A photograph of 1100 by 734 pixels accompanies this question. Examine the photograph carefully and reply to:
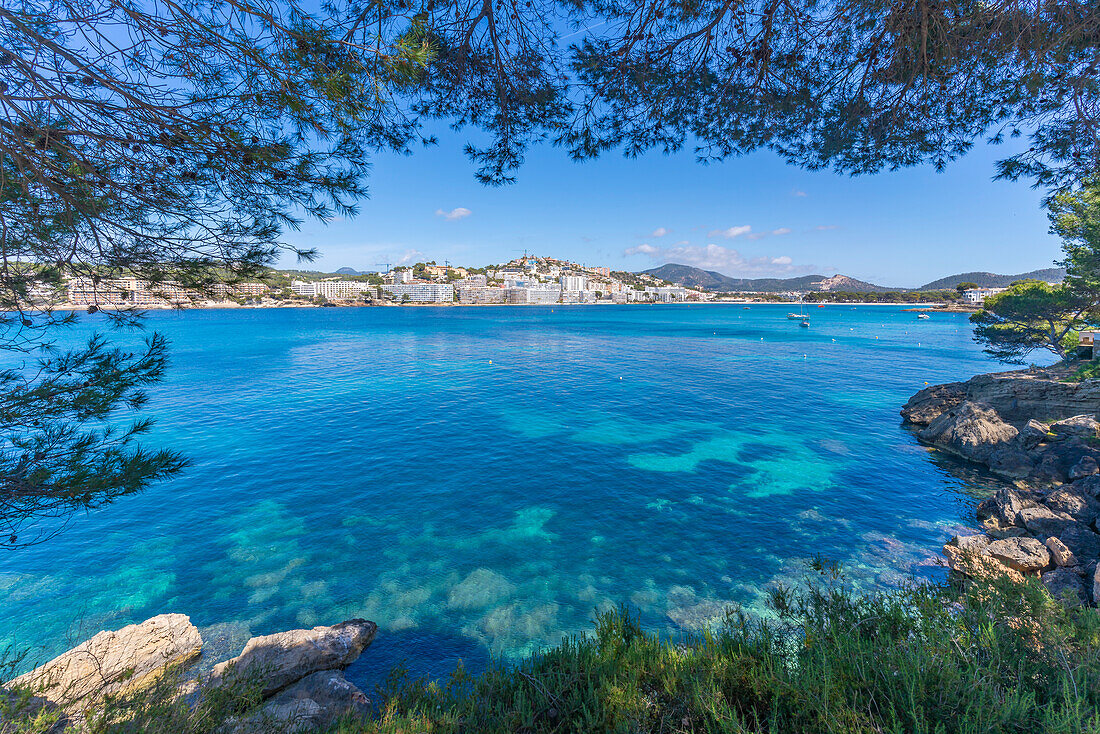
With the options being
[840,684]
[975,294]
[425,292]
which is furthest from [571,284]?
[840,684]

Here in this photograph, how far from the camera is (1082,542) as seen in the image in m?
7.87

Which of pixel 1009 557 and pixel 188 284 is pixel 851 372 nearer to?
pixel 1009 557

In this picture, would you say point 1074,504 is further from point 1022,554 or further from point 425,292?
point 425,292

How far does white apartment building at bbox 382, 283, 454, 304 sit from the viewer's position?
149 metres

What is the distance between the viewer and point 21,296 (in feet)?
11.2

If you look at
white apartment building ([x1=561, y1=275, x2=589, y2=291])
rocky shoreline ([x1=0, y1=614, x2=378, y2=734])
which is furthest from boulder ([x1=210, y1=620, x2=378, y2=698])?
white apartment building ([x1=561, y1=275, x2=589, y2=291])

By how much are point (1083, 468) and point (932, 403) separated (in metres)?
9.42

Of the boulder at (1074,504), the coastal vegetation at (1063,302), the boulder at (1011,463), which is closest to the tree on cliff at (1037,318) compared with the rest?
the coastal vegetation at (1063,302)

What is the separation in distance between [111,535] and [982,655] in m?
Answer: 16.5

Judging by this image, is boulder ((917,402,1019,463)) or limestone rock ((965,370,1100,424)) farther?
limestone rock ((965,370,1100,424))

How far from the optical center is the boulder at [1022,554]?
7.49m

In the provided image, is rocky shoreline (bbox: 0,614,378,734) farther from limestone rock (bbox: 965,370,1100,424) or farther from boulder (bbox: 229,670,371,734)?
limestone rock (bbox: 965,370,1100,424)

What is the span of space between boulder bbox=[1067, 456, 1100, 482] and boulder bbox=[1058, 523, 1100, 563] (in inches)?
160

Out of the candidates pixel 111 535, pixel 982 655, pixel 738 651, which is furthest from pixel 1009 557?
pixel 111 535
